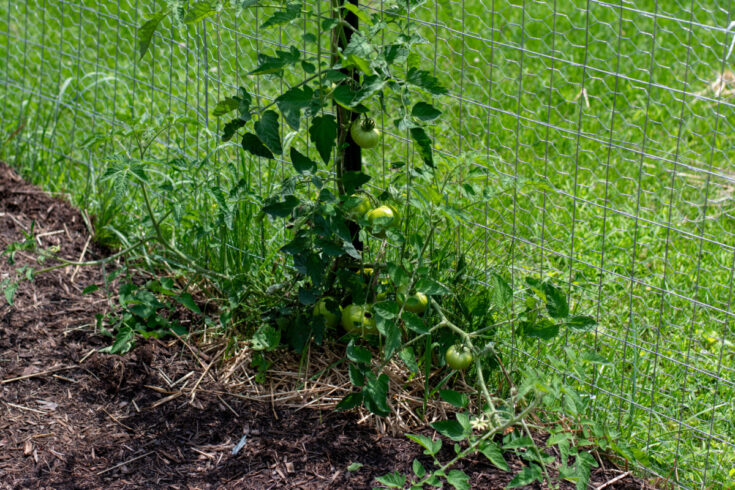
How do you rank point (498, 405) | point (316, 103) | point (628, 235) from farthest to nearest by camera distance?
point (628, 235) < point (498, 405) < point (316, 103)

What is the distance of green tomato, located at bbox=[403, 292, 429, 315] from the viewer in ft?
9.29

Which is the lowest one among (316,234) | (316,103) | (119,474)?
(119,474)

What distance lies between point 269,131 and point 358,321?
0.66 m

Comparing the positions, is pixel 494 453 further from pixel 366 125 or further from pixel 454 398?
pixel 366 125

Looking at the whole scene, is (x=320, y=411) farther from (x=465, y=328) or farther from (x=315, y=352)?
(x=465, y=328)

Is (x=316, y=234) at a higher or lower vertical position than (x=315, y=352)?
higher

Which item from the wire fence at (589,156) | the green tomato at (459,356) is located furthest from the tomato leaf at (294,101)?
the green tomato at (459,356)

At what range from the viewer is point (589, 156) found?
433cm

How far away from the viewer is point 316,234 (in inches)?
114

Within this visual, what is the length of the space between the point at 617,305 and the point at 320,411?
4.15 feet

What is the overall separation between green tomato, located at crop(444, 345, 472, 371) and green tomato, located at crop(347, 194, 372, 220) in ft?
1.58

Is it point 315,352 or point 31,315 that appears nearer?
point 315,352

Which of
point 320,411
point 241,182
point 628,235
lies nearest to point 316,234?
point 241,182

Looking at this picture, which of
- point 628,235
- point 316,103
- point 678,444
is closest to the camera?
point 316,103
